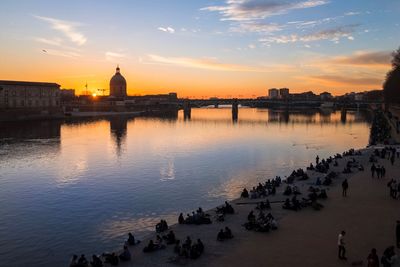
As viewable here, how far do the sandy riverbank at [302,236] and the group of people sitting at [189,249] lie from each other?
239mm

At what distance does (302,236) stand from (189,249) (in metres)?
5.13

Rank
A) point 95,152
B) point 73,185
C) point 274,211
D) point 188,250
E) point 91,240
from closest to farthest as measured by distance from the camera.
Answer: point 188,250, point 91,240, point 274,211, point 73,185, point 95,152

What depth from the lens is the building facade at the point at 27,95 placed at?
111062 mm

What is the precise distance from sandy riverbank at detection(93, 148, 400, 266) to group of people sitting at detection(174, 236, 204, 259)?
0.24 meters

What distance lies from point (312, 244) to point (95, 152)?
4207cm

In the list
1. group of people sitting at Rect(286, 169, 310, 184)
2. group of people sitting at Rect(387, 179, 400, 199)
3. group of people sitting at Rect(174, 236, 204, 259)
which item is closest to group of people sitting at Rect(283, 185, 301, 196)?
group of people sitting at Rect(286, 169, 310, 184)

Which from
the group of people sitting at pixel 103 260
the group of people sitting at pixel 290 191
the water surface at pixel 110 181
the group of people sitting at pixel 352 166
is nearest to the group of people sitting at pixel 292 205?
the group of people sitting at pixel 290 191

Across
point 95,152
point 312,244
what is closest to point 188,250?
point 312,244

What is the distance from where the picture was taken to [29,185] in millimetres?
35781

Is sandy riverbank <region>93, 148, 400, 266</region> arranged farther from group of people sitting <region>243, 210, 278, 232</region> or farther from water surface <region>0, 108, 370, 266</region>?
water surface <region>0, 108, 370, 266</region>

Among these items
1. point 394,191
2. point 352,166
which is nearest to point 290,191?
point 394,191

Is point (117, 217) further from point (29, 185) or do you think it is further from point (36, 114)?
point (36, 114)

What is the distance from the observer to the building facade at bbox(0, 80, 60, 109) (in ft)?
364

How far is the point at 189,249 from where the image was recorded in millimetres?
17797
